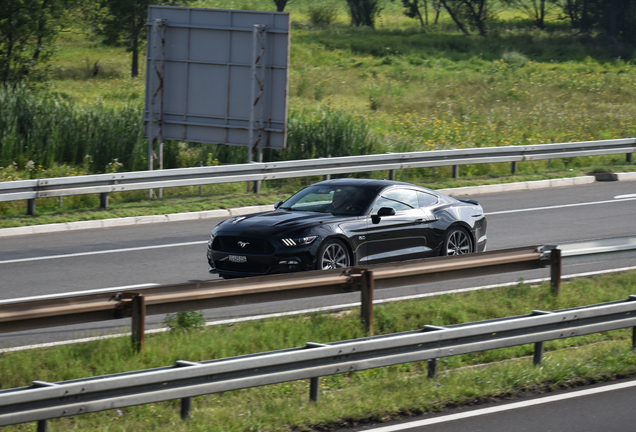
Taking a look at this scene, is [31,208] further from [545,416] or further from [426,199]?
[545,416]

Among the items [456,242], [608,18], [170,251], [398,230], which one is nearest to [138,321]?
[398,230]

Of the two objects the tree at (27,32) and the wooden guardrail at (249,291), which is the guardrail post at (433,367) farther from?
the tree at (27,32)

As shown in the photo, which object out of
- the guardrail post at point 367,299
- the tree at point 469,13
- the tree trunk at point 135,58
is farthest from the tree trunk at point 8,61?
the tree at point 469,13

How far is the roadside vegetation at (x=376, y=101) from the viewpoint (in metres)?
20.4

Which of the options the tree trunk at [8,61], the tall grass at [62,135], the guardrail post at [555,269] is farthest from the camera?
the tree trunk at [8,61]

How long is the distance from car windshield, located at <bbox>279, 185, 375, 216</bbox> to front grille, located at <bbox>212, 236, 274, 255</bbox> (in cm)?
120

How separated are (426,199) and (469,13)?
2427 inches

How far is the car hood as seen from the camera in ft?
34.8

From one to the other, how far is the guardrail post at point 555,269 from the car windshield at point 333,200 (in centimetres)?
267

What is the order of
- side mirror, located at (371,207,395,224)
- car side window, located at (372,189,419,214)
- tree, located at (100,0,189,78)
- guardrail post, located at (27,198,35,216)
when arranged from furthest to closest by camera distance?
tree, located at (100,0,189,78), guardrail post, located at (27,198,35,216), car side window, located at (372,189,419,214), side mirror, located at (371,207,395,224)

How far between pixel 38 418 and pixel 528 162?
20.6m

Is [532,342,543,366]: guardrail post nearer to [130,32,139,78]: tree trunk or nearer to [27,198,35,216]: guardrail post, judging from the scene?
[27,198,35,216]: guardrail post

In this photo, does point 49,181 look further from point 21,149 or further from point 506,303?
point 506,303

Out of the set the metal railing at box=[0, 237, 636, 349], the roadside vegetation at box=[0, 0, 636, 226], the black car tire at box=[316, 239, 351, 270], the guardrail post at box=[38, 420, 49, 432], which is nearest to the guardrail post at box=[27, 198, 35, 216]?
the roadside vegetation at box=[0, 0, 636, 226]
